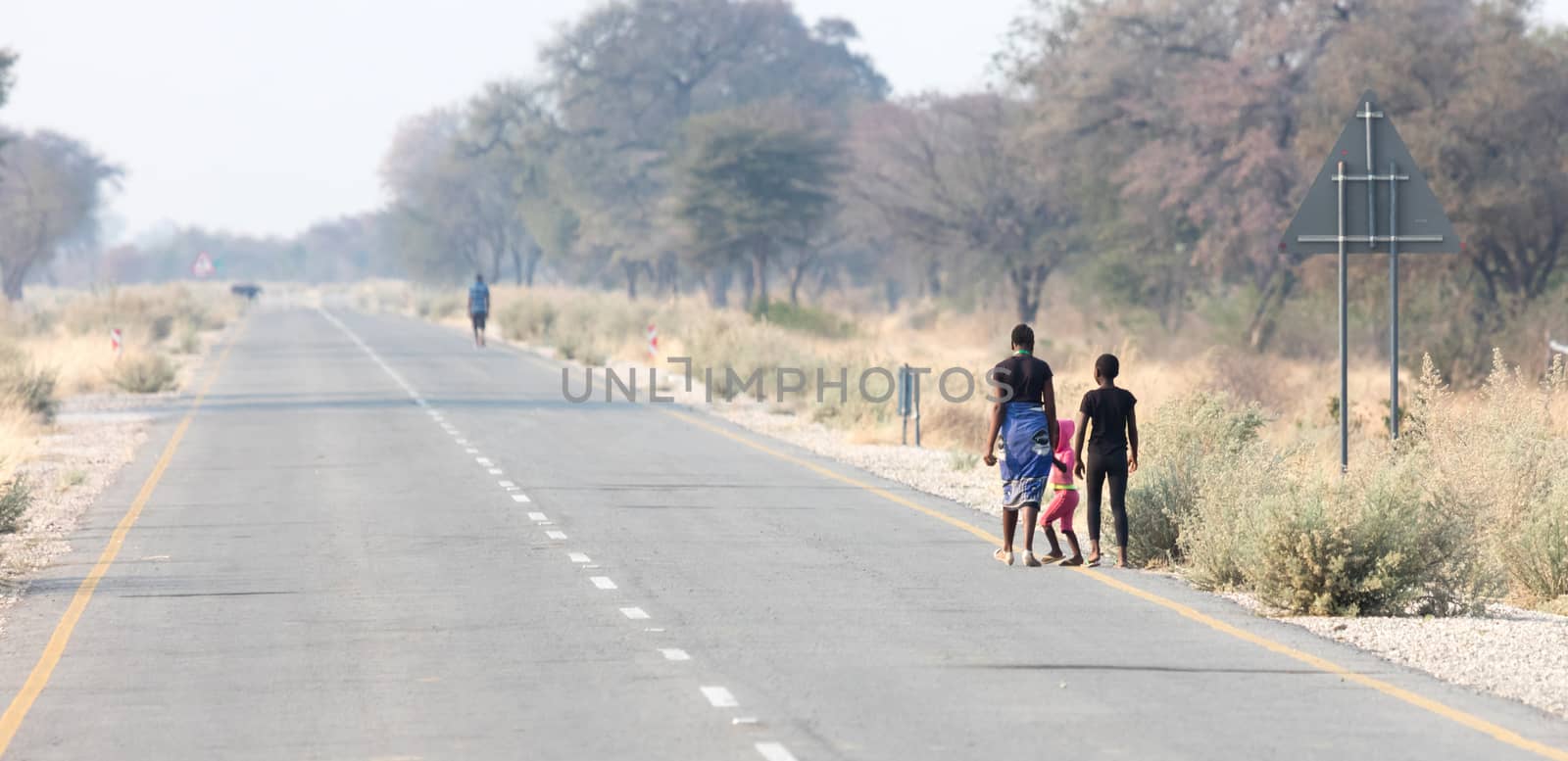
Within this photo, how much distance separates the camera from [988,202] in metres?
59.4

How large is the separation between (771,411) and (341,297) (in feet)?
392

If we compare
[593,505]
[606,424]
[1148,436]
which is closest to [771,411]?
[606,424]

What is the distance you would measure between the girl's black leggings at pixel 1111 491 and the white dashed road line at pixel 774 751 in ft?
18.7

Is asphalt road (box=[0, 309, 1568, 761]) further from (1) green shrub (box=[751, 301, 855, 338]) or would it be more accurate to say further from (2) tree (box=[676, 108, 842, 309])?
(2) tree (box=[676, 108, 842, 309])

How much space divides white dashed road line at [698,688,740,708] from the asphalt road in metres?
0.03

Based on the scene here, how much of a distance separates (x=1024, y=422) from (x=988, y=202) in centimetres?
4659

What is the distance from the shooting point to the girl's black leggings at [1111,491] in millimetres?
13547

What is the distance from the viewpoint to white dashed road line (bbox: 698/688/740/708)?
9.02 meters

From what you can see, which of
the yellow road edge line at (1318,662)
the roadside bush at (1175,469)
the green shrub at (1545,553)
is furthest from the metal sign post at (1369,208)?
the yellow road edge line at (1318,662)

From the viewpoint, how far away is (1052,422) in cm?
1330

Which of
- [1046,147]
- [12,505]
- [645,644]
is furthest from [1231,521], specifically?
[1046,147]

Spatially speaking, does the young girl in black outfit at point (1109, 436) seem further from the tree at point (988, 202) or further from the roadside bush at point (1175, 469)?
the tree at point (988, 202)

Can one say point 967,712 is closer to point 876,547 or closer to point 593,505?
point 876,547

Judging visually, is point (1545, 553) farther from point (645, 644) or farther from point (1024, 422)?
point (645, 644)
